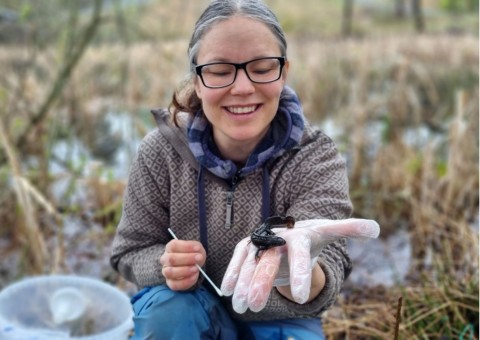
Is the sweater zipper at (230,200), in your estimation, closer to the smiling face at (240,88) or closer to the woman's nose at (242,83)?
the smiling face at (240,88)

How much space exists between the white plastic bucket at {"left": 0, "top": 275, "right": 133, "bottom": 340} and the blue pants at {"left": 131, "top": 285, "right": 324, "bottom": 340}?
32cm

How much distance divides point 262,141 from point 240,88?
208 millimetres

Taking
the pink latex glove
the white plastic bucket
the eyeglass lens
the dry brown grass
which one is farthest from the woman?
the dry brown grass

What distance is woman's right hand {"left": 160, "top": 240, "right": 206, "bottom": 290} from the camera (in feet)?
5.17

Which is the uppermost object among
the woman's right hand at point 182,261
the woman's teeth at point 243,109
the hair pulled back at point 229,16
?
the hair pulled back at point 229,16

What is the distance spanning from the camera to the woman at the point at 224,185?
1.59 meters

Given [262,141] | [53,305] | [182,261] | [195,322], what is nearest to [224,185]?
[262,141]

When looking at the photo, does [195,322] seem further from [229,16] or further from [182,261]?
[229,16]

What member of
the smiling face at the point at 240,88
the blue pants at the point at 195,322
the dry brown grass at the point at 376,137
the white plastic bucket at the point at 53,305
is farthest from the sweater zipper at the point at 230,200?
the dry brown grass at the point at 376,137

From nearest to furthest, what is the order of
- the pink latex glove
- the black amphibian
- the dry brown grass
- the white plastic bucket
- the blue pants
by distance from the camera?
the pink latex glove
the black amphibian
the blue pants
the white plastic bucket
the dry brown grass

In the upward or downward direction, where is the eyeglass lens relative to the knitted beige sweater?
upward

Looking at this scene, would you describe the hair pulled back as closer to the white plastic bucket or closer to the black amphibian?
the black amphibian

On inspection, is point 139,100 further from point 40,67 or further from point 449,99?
point 449,99

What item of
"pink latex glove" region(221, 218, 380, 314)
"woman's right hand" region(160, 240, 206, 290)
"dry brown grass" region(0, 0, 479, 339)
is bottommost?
"dry brown grass" region(0, 0, 479, 339)
